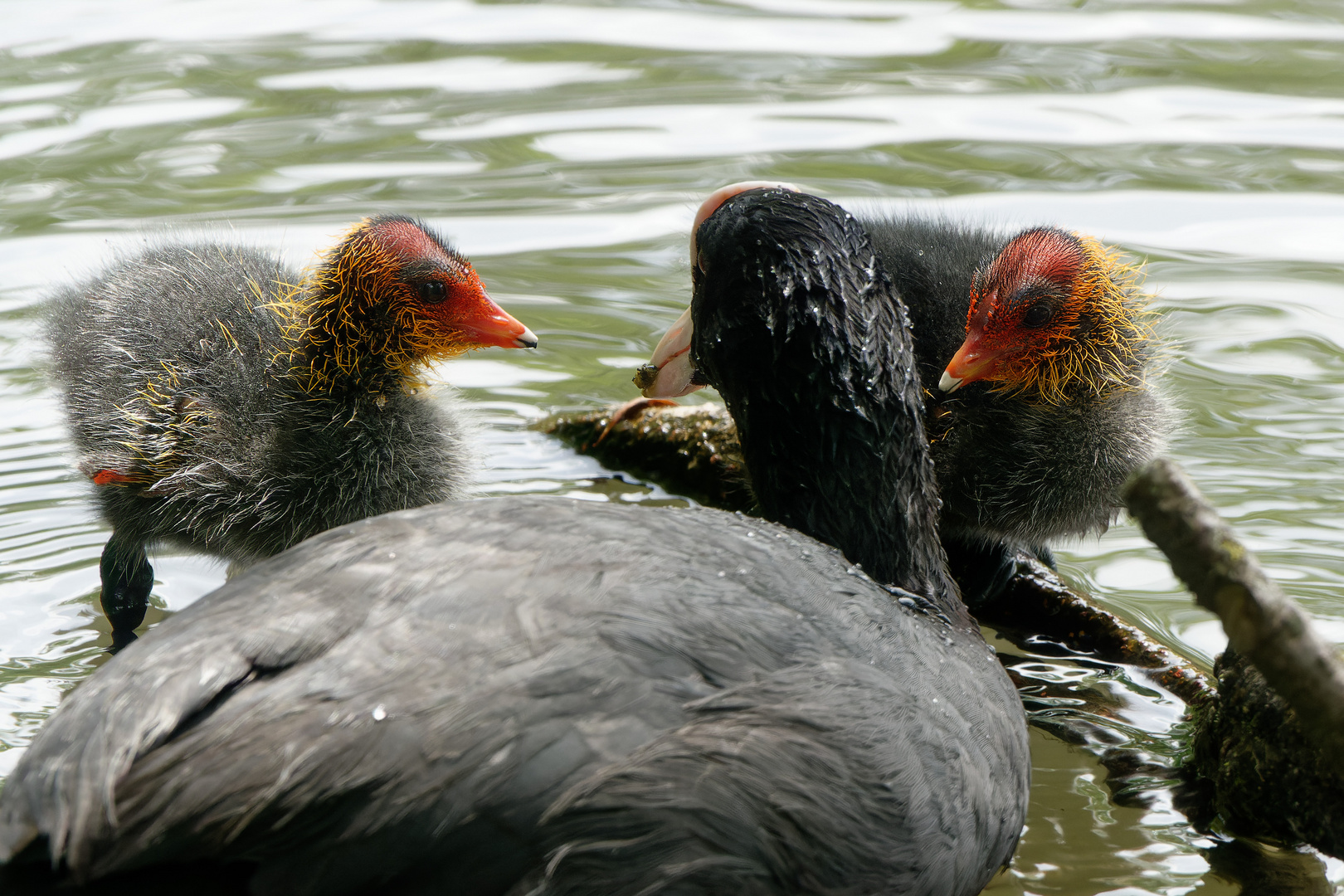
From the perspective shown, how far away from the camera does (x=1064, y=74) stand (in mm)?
8203

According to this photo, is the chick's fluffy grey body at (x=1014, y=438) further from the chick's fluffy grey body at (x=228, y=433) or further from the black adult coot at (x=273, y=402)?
the chick's fluffy grey body at (x=228, y=433)

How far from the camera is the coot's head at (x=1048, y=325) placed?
3777 millimetres

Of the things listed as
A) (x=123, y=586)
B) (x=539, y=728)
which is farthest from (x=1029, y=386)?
(x=123, y=586)

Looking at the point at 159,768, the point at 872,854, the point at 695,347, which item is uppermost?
the point at 695,347

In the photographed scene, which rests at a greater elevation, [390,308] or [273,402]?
[390,308]

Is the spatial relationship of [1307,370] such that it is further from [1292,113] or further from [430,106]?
[430,106]

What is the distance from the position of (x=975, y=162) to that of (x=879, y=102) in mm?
962

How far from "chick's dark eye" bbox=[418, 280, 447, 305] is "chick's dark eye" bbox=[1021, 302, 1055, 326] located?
1487mm

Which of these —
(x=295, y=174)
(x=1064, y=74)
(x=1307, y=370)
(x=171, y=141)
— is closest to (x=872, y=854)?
(x=1307, y=370)

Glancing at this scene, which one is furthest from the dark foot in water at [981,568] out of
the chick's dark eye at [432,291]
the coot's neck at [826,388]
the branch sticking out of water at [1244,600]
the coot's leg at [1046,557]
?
the branch sticking out of water at [1244,600]

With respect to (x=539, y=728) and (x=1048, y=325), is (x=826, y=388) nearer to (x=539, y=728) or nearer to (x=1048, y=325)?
(x=1048, y=325)

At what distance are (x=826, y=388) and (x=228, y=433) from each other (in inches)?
60.4

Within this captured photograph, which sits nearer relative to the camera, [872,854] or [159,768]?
[159,768]

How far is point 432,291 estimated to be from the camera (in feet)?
12.6
